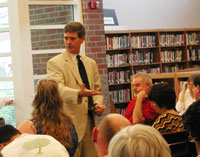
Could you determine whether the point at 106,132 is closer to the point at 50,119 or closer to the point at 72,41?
the point at 50,119

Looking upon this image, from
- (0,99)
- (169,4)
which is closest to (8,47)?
(0,99)

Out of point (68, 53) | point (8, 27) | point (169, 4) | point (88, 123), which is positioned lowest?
point (88, 123)

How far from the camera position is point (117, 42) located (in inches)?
333

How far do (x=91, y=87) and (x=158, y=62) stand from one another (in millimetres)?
5800

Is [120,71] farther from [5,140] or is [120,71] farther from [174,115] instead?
[5,140]

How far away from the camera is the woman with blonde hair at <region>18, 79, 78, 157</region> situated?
95.7 inches

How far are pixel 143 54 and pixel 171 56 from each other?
0.86m

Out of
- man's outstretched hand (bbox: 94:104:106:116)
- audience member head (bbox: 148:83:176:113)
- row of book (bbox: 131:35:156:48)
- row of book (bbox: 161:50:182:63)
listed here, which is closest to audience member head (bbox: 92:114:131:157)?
audience member head (bbox: 148:83:176:113)

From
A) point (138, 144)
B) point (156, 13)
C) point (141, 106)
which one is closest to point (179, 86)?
point (141, 106)

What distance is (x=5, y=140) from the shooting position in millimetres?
2266

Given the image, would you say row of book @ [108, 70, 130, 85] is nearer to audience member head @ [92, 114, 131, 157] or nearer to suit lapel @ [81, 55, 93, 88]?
suit lapel @ [81, 55, 93, 88]

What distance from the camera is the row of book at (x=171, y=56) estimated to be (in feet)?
29.9

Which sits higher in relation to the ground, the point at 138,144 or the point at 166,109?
the point at 138,144

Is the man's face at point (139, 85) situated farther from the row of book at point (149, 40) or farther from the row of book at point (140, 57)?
the row of book at point (140, 57)
